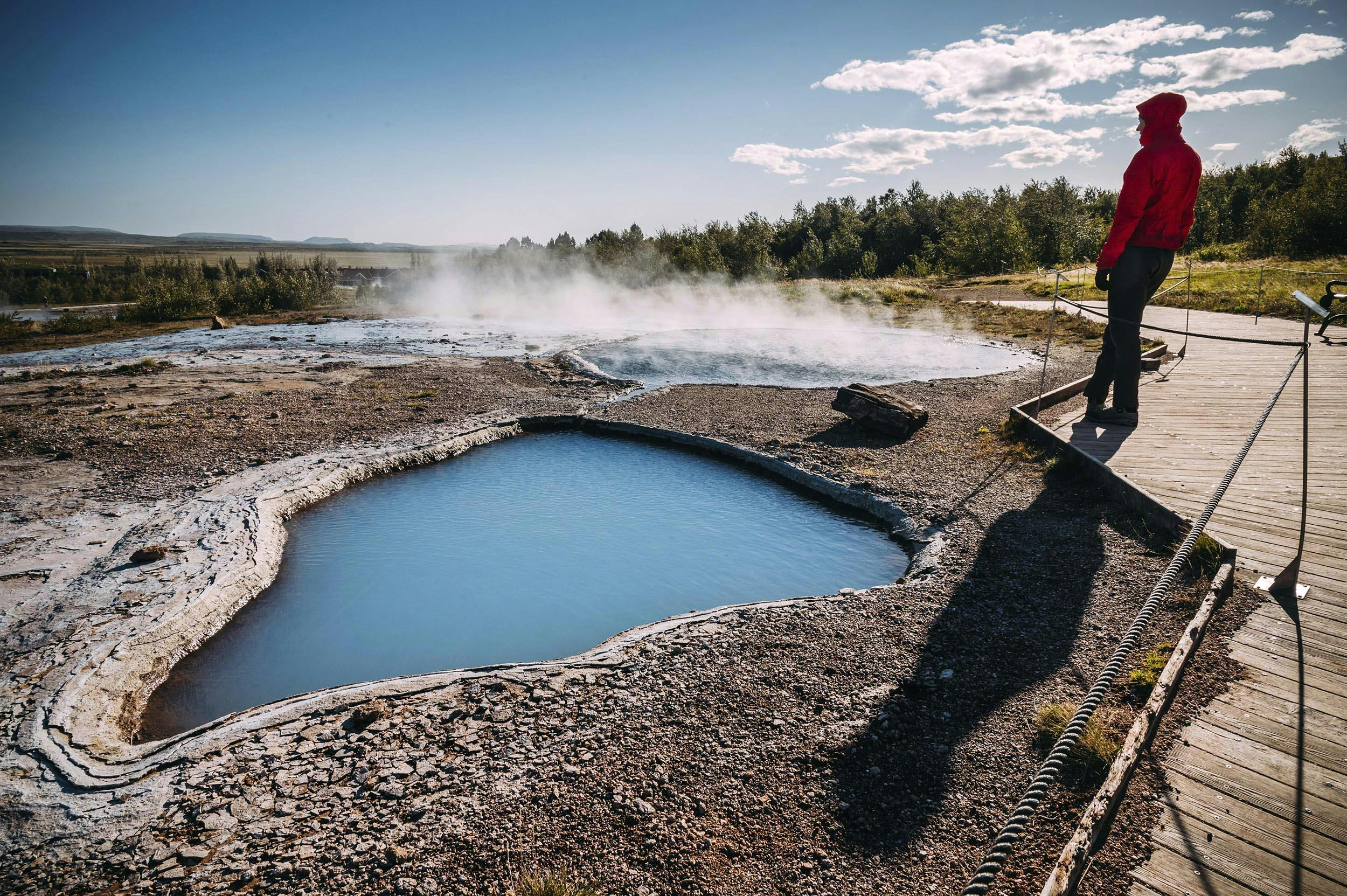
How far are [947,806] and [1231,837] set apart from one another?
1183 millimetres

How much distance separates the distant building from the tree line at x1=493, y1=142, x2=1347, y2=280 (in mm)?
6603

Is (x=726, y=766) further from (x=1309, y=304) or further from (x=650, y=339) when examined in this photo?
(x=650, y=339)

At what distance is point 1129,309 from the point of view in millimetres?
7660

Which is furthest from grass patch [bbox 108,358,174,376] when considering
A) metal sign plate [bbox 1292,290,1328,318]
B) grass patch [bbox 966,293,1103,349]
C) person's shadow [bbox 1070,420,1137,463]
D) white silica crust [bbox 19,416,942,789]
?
grass patch [bbox 966,293,1103,349]

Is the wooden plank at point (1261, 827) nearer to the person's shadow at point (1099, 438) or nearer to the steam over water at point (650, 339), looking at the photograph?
the person's shadow at point (1099, 438)

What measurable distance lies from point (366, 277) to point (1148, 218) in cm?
5504

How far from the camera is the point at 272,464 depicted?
30.4 ft

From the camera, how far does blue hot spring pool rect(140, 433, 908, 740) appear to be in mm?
5582

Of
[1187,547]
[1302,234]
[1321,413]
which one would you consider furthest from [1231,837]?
[1302,234]

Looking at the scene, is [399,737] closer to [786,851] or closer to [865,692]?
[786,851]

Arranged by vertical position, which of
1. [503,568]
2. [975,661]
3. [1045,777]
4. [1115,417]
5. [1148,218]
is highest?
[1148,218]

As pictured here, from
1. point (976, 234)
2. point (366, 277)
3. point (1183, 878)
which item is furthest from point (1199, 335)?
point (366, 277)

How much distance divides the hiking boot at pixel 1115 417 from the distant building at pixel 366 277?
3921 centimetres

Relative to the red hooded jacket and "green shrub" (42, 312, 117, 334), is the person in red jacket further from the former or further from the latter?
"green shrub" (42, 312, 117, 334)
